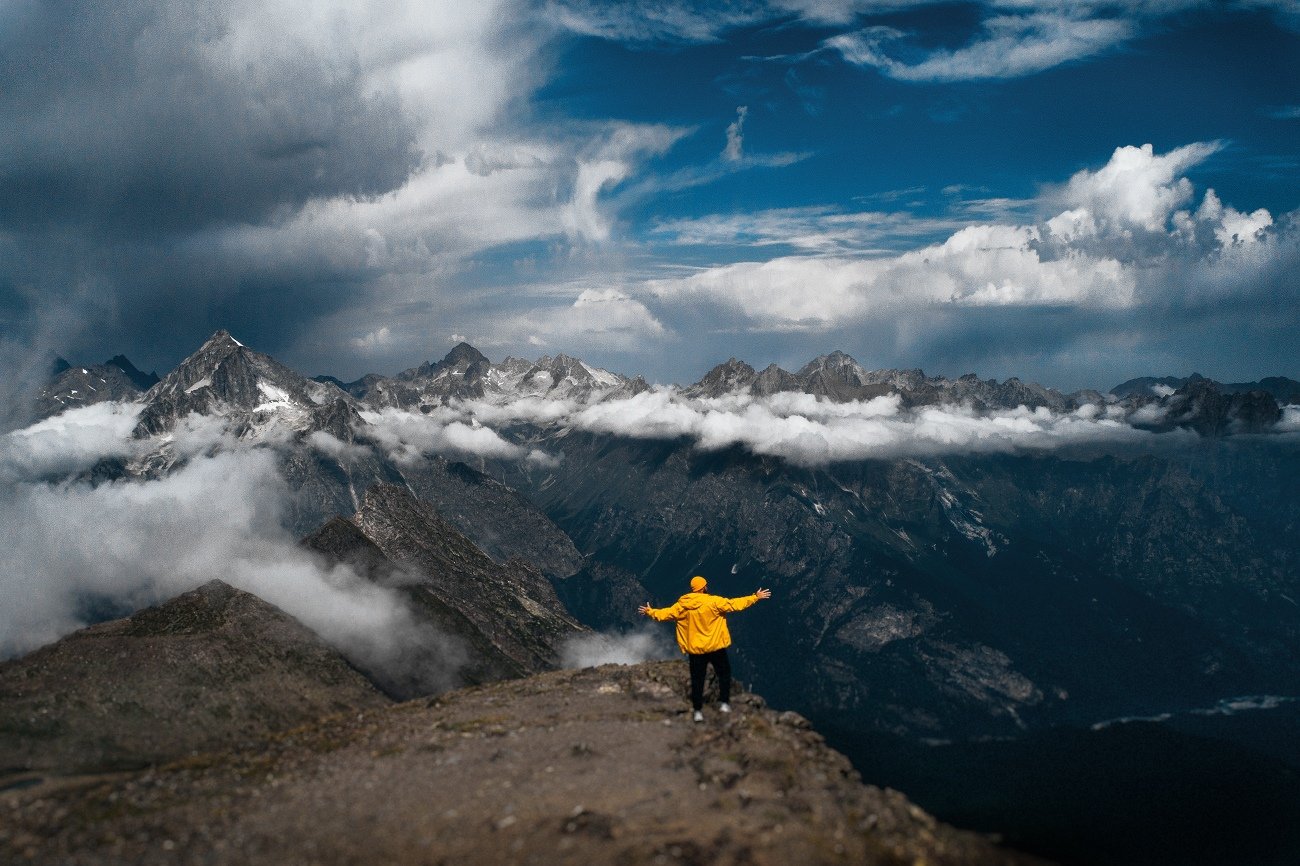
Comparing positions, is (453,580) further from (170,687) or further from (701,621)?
(701,621)

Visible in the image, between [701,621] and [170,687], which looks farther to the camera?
[170,687]

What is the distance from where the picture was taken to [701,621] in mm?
33719

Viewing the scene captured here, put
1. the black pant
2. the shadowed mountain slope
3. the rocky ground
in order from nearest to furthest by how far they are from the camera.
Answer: the rocky ground → the black pant → the shadowed mountain slope

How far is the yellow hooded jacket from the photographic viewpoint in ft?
110

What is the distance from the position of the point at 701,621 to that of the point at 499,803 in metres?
12.7

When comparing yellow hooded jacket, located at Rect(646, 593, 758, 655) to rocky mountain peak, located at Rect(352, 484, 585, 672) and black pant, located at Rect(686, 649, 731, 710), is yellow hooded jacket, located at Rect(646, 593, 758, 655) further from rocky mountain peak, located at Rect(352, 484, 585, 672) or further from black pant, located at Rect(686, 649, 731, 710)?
rocky mountain peak, located at Rect(352, 484, 585, 672)

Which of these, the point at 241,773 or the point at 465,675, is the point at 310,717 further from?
the point at 465,675

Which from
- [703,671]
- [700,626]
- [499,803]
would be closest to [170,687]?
[499,803]

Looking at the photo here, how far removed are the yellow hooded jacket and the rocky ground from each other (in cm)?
362

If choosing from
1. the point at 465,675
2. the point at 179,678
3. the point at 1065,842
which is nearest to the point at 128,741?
the point at 179,678

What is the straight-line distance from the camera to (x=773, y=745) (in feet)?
97.8

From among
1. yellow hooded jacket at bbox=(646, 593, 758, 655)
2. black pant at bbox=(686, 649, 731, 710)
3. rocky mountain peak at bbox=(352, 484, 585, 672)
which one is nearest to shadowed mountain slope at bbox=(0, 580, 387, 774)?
black pant at bbox=(686, 649, 731, 710)

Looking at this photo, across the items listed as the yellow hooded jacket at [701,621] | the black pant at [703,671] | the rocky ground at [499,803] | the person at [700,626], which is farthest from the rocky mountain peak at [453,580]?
the rocky ground at [499,803]

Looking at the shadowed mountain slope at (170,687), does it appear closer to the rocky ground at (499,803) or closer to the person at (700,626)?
the rocky ground at (499,803)
